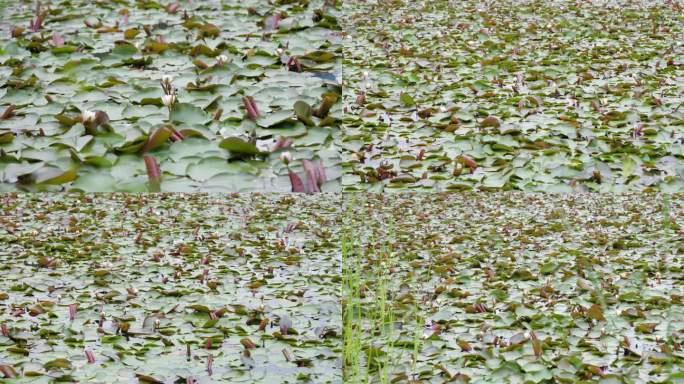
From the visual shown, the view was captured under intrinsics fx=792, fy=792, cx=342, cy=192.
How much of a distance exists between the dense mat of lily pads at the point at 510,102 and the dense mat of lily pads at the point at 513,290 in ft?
0.59

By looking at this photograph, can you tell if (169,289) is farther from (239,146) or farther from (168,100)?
(168,100)

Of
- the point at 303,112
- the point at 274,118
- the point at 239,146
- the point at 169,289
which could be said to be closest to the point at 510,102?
the point at 303,112

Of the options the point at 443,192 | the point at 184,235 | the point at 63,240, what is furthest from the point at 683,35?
the point at 63,240

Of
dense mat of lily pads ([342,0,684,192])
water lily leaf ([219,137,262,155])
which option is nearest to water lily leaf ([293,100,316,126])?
dense mat of lily pads ([342,0,684,192])

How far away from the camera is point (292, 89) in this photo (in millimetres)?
3092

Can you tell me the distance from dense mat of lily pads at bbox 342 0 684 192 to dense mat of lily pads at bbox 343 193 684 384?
0.59ft

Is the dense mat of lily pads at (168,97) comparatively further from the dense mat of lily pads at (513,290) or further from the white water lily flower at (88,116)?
the dense mat of lily pads at (513,290)

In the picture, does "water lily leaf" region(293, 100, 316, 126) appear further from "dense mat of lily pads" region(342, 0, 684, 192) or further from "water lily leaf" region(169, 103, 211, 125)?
"water lily leaf" region(169, 103, 211, 125)

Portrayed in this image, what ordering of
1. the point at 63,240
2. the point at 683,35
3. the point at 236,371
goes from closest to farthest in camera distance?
the point at 236,371 < the point at 63,240 < the point at 683,35

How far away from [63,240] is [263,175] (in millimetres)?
796

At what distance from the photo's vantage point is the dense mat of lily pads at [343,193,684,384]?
2.05m

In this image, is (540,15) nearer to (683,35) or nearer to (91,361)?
A: (683,35)

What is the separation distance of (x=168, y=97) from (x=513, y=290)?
4.58ft

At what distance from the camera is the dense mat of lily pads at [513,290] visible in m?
Result: 2.05
